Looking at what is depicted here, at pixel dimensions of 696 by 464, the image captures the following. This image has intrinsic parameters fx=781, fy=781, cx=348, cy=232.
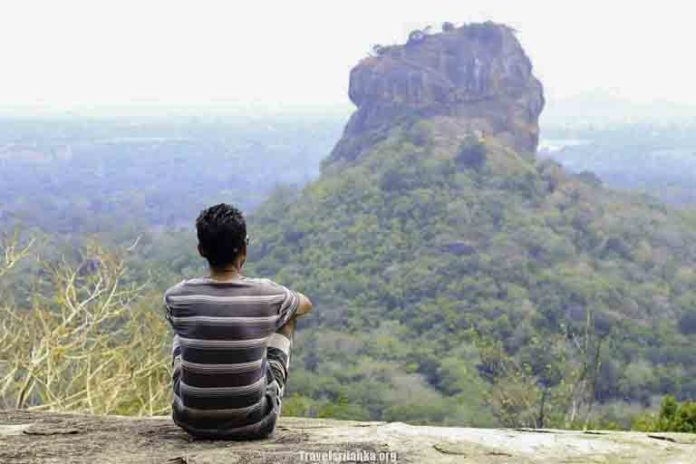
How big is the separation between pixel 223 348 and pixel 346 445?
44 cm

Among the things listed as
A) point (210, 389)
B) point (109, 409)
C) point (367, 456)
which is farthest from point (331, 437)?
point (109, 409)

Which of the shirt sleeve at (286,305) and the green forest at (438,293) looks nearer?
the shirt sleeve at (286,305)

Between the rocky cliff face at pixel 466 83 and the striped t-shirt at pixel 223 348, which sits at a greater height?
the rocky cliff face at pixel 466 83

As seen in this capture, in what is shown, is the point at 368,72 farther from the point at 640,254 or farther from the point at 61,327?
the point at 61,327

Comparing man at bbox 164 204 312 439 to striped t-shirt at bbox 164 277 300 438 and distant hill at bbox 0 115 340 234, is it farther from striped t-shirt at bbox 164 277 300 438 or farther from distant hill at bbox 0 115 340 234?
distant hill at bbox 0 115 340 234

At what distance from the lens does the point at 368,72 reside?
130 ft

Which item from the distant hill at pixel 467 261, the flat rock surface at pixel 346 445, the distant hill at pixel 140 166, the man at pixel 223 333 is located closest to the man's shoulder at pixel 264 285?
the man at pixel 223 333

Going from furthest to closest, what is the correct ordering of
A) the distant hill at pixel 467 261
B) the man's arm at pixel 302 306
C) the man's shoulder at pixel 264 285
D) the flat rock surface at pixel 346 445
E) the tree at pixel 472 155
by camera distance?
the tree at pixel 472 155 → the distant hill at pixel 467 261 → the man's arm at pixel 302 306 → the man's shoulder at pixel 264 285 → the flat rock surface at pixel 346 445

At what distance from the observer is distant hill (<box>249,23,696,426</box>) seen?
1847cm

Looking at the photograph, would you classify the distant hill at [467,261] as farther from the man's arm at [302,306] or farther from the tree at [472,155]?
the man's arm at [302,306]

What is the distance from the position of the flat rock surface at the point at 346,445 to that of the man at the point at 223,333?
0.09m

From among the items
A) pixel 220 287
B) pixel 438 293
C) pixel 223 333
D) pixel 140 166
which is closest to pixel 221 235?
pixel 220 287

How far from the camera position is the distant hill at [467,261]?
1847cm

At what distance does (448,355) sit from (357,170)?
15.4 metres
